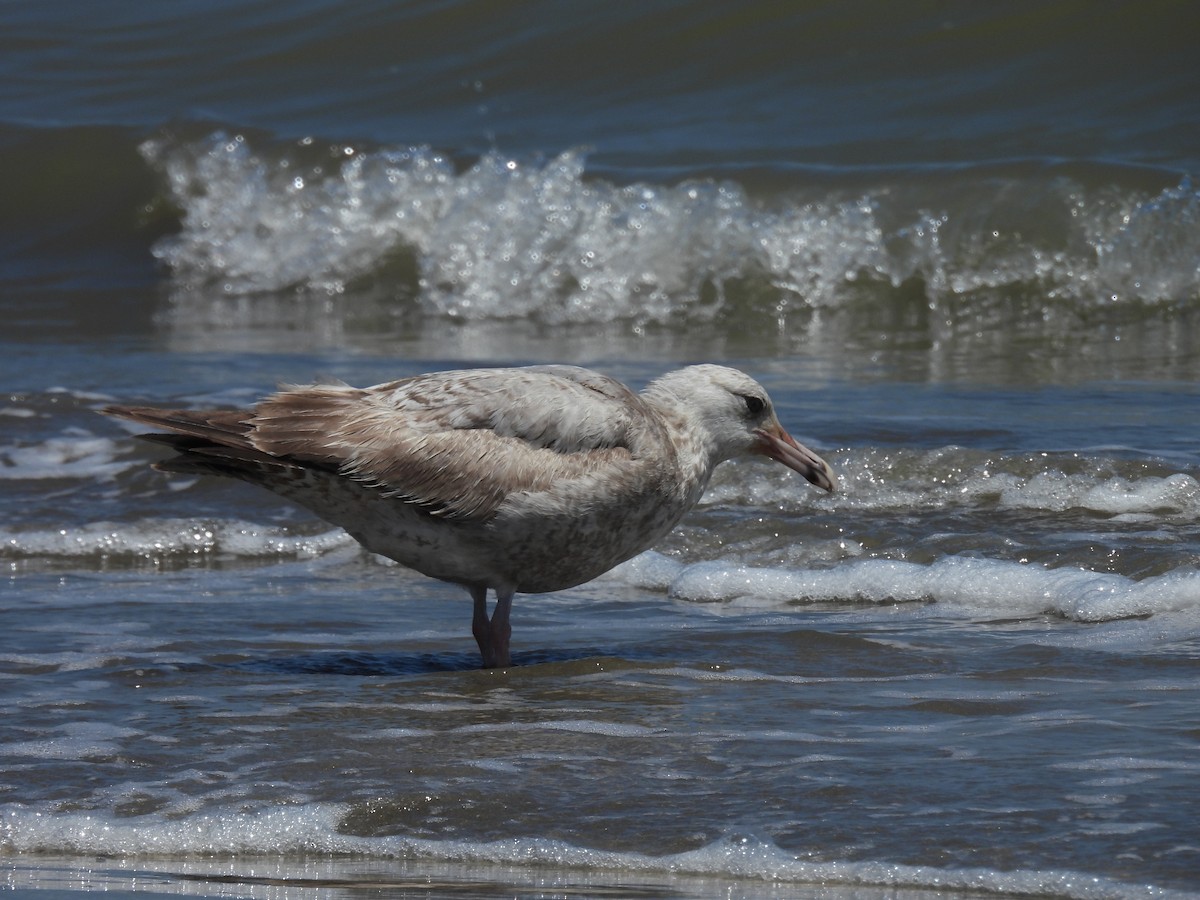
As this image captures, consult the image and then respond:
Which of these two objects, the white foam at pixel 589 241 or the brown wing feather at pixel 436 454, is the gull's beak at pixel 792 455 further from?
the white foam at pixel 589 241

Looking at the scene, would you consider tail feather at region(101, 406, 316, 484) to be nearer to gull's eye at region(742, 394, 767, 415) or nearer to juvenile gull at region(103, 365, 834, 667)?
juvenile gull at region(103, 365, 834, 667)

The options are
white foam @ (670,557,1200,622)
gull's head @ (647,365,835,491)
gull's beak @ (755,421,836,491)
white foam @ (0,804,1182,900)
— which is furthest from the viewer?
gull's beak @ (755,421,836,491)

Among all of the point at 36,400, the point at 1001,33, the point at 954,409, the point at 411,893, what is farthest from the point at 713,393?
the point at 1001,33

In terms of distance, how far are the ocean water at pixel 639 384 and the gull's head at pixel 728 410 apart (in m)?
0.53

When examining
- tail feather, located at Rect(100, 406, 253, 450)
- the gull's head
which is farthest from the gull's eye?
tail feather, located at Rect(100, 406, 253, 450)

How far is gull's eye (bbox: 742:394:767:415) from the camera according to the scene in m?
6.28

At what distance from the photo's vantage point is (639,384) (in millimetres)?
10477

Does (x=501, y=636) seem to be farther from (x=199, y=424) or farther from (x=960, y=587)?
(x=960, y=587)

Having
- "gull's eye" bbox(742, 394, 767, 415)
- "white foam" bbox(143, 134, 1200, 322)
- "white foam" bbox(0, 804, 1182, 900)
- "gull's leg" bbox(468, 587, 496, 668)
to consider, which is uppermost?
"white foam" bbox(143, 134, 1200, 322)

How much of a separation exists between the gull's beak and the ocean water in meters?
0.40

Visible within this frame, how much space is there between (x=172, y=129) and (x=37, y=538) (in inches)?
480

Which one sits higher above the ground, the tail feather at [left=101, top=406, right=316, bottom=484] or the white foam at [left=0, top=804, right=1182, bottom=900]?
the tail feather at [left=101, top=406, right=316, bottom=484]

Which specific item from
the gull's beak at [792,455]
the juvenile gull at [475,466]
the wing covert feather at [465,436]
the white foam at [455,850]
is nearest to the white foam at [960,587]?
the gull's beak at [792,455]

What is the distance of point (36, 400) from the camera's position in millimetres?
10078
